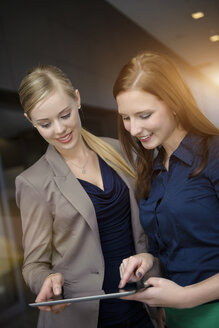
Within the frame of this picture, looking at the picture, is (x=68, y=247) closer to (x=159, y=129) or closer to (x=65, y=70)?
(x=159, y=129)

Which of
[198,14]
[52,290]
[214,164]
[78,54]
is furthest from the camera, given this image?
[78,54]

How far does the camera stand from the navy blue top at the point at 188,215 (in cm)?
68

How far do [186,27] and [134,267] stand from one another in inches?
23.5

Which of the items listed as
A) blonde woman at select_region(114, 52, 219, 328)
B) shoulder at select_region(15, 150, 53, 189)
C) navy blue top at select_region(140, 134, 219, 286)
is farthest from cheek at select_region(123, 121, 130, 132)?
shoulder at select_region(15, 150, 53, 189)

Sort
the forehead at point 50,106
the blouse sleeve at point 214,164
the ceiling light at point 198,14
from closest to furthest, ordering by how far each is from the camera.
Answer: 1. the blouse sleeve at point 214,164
2. the forehead at point 50,106
3. the ceiling light at point 198,14

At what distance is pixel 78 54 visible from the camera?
987mm

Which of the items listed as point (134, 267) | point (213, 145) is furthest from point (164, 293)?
point (213, 145)

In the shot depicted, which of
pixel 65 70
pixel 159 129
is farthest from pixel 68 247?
pixel 65 70

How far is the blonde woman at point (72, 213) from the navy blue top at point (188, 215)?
0.31 ft

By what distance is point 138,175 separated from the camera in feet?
2.65

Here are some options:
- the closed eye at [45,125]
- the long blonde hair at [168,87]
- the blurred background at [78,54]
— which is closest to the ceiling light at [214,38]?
the blurred background at [78,54]

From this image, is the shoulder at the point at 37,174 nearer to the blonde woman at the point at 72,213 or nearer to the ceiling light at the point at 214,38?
the blonde woman at the point at 72,213

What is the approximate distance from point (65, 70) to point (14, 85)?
0.46 ft

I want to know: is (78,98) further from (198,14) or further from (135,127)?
(198,14)
